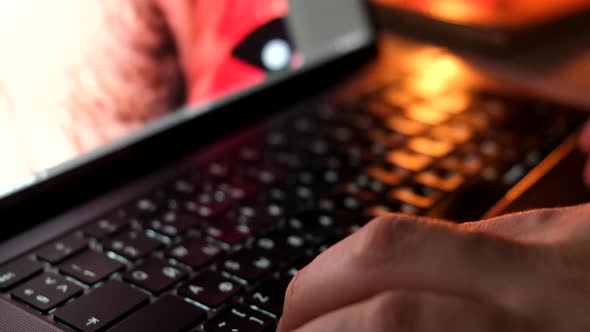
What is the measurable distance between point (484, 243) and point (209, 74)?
36 cm

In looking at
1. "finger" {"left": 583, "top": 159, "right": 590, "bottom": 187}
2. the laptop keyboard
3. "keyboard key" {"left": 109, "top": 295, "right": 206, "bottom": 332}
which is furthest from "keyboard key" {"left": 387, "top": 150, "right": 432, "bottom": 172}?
"keyboard key" {"left": 109, "top": 295, "right": 206, "bottom": 332}

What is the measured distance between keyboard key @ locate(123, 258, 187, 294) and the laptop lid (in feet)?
0.32

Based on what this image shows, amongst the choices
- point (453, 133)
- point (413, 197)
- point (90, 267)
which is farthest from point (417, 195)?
point (90, 267)

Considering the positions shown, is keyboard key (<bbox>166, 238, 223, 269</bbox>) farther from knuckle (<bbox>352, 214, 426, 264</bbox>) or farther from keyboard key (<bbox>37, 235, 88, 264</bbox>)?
knuckle (<bbox>352, 214, 426, 264</bbox>)

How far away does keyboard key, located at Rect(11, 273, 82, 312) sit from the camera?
406mm

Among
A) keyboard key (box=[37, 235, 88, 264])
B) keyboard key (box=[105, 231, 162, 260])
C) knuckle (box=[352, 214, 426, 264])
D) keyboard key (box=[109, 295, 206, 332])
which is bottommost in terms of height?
keyboard key (box=[109, 295, 206, 332])

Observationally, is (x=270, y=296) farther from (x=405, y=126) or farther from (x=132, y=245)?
(x=405, y=126)

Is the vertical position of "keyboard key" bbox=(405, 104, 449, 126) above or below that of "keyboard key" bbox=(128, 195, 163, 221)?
below

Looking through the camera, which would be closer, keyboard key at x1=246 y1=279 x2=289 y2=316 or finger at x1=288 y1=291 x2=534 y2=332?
finger at x1=288 y1=291 x2=534 y2=332

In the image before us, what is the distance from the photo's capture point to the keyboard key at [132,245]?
456mm

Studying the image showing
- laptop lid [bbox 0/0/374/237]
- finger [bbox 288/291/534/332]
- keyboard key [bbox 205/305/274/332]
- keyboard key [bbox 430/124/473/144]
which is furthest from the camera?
keyboard key [bbox 430/124/473/144]

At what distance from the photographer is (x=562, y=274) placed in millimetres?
294

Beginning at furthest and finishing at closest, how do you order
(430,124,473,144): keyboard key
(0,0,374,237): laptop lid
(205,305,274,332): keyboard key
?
(430,124,473,144): keyboard key → (0,0,374,237): laptop lid → (205,305,274,332): keyboard key

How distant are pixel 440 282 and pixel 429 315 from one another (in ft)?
0.06
